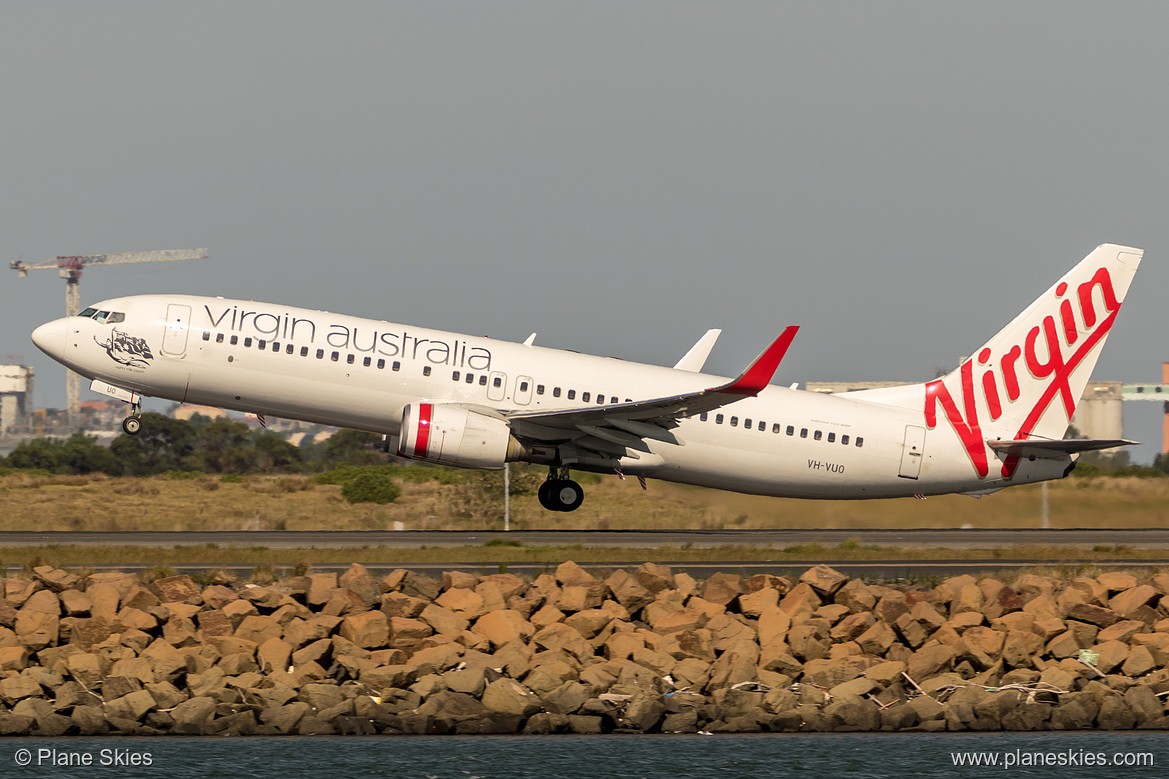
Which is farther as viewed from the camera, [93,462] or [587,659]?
[93,462]

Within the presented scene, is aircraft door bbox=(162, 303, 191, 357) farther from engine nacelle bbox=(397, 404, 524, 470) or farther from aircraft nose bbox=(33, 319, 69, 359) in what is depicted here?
engine nacelle bbox=(397, 404, 524, 470)

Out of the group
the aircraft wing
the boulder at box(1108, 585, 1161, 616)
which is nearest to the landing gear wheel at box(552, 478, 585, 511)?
the aircraft wing

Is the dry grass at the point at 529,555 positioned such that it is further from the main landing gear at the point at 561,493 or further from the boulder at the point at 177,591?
the main landing gear at the point at 561,493

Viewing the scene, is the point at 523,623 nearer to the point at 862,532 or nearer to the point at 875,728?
the point at 875,728

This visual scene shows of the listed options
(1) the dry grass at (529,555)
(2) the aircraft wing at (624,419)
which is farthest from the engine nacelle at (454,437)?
(1) the dry grass at (529,555)

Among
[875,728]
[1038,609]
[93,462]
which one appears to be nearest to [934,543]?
[1038,609]

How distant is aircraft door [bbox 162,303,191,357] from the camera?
112 feet

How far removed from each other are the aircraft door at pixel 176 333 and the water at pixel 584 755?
54.0 ft

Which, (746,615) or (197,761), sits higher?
(746,615)

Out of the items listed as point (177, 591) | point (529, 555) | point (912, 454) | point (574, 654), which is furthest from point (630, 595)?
point (912, 454)

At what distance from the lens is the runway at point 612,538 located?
3181cm

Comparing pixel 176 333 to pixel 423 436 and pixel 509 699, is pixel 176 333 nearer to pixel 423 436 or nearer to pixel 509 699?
pixel 423 436

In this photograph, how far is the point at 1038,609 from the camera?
23.0 m

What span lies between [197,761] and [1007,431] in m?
25.7
